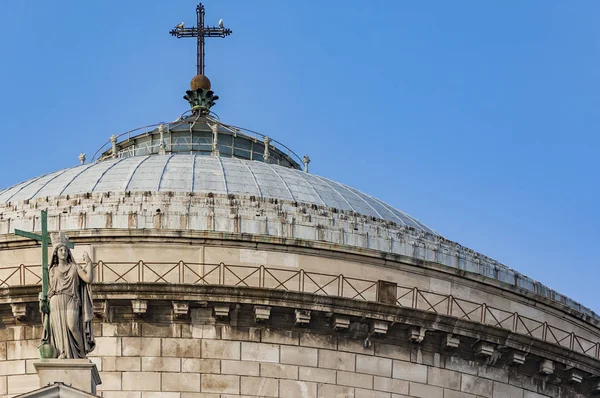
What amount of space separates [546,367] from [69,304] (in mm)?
18738

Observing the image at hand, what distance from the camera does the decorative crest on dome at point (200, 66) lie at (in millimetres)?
92000

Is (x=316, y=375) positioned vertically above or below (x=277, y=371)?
below

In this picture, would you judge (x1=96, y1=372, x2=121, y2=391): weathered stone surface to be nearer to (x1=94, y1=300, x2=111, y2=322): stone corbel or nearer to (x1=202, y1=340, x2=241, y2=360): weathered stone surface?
(x1=94, y1=300, x2=111, y2=322): stone corbel

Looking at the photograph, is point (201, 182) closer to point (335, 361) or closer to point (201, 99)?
point (335, 361)

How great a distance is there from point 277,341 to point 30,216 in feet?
29.4

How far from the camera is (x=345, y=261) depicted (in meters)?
71.8

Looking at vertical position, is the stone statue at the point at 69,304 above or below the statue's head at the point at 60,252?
below

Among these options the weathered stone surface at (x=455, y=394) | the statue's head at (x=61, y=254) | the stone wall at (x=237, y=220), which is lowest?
the weathered stone surface at (x=455, y=394)

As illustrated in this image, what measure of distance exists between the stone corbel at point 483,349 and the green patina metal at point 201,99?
2321 centimetres

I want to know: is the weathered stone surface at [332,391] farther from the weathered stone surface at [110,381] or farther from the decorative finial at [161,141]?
the decorative finial at [161,141]

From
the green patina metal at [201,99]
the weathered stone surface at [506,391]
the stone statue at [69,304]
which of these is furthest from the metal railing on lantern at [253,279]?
the green patina metal at [201,99]

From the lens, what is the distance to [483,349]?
71.4 metres

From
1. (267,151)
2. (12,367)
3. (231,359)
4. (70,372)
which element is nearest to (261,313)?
(231,359)

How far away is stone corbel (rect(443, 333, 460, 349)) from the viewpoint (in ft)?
233
